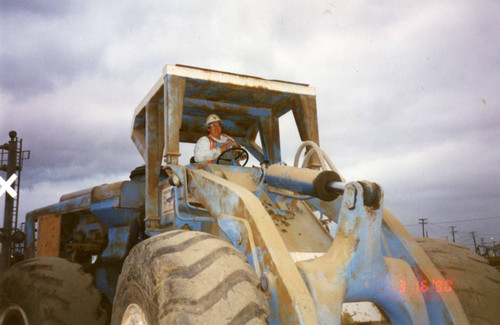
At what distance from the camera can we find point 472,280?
143 inches

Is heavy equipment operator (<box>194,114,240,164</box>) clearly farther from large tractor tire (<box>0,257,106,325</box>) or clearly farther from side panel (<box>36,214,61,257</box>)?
side panel (<box>36,214,61,257</box>)

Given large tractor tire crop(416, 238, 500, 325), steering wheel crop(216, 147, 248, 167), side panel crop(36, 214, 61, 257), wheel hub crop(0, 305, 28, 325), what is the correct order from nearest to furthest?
large tractor tire crop(416, 238, 500, 325) < wheel hub crop(0, 305, 28, 325) < steering wheel crop(216, 147, 248, 167) < side panel crop(36, 214, 61, 257)

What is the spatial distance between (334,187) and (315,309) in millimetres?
939

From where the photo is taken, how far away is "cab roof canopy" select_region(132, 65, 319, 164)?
174 inches

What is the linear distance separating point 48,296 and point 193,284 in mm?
2842

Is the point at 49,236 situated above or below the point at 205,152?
below

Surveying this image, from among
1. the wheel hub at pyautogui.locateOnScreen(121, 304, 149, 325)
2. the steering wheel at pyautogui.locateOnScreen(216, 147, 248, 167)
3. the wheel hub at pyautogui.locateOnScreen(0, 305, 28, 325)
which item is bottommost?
the wheel hub at pyautogui.locateOnScreen(0, 305, 28, 325)

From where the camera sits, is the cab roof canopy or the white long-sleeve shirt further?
the white long-sleeve shirt

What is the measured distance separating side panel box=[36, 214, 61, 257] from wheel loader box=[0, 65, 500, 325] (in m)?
0.02

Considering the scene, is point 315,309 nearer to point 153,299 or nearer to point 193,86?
point 153,299

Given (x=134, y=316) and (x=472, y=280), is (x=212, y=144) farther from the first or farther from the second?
(x=472, y=280)

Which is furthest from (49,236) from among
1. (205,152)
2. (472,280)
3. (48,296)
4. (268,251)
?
(472,280)

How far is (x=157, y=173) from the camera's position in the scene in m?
4.95

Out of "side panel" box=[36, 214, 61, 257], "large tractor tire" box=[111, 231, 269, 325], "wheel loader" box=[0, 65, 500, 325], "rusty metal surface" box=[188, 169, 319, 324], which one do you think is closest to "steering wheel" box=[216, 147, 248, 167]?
"wheel loader" box=[0, 65, 500, 325]
